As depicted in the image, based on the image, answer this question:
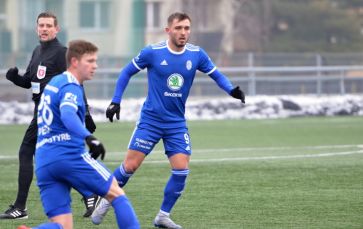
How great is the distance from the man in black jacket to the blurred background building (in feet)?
49.0

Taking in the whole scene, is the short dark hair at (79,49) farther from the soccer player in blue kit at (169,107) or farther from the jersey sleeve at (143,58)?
the jersey sleeve at (143,58)

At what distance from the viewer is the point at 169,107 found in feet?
34.5

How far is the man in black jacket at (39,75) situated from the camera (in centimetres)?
1085

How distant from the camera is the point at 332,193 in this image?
12.3 m

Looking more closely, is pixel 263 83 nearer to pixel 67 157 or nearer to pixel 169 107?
pixel 169 107

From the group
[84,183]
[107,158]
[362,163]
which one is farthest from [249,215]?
[107,158]

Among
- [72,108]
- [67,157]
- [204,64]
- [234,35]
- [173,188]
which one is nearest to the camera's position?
[72,108]

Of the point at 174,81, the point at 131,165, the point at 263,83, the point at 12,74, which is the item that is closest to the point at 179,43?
the point at 174,81

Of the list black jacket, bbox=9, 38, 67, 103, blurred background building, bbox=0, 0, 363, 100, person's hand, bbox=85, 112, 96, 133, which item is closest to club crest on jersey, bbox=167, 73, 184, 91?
person's hand, bbox=85, 112, 96, 133

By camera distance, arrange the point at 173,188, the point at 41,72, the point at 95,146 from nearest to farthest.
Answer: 1. the point at 95,146
2. the point at 173,188
3. the point at 41,72

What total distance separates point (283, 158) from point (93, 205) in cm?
608

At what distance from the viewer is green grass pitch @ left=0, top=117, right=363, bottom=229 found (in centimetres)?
1066

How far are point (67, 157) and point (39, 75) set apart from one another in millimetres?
3041

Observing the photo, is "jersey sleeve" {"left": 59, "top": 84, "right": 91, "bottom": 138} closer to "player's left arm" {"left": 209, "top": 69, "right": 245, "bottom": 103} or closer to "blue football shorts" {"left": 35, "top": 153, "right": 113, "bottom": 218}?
"blue football shorts" {"left": 35, "top": 153, "right": 113, "bottom": 218}
